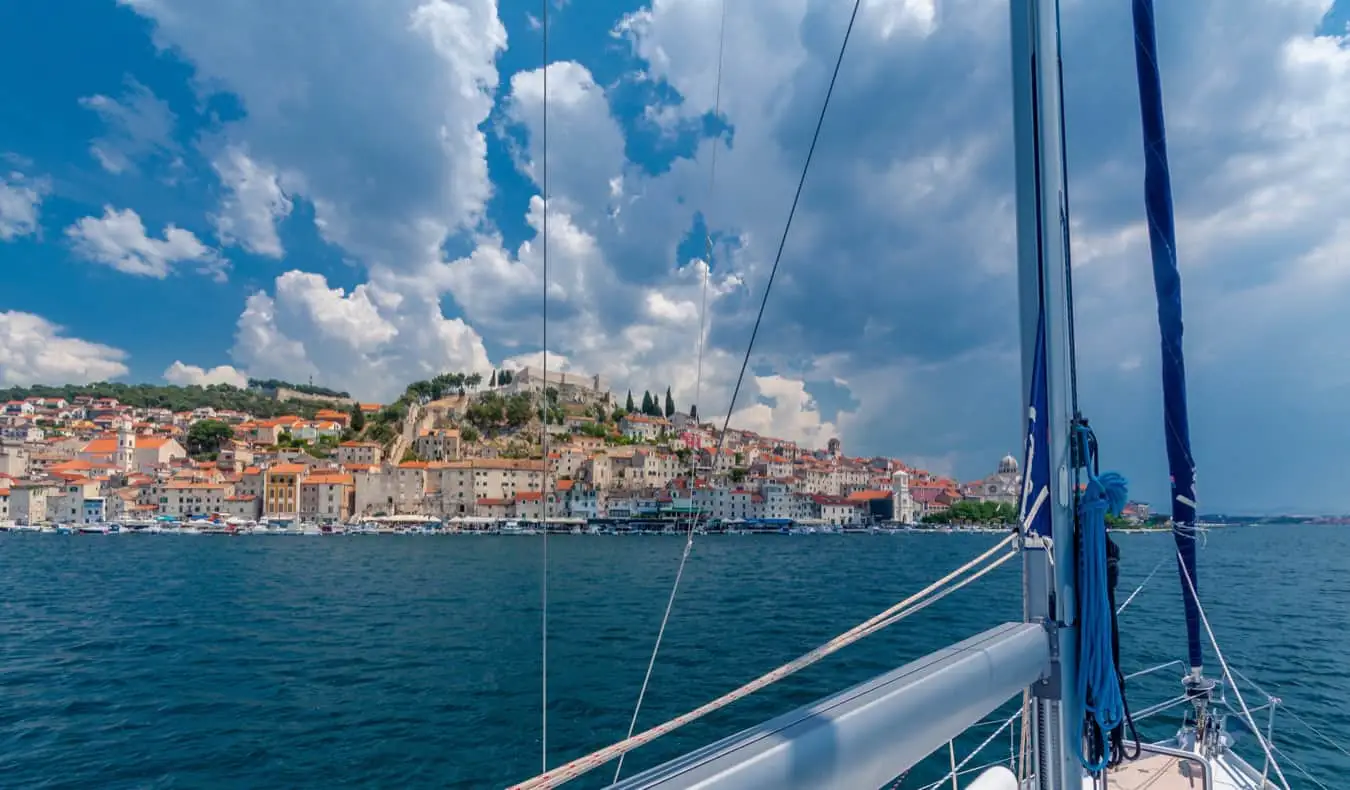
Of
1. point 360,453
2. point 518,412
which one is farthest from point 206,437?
point 518,412

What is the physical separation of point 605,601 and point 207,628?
33.1 ft

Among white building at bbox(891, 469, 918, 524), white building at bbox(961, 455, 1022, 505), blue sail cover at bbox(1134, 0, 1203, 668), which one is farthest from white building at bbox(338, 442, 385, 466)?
blue sail cover at bbox(1134, 0, 1203, 668)

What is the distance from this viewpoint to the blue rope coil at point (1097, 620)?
1590 millimetres

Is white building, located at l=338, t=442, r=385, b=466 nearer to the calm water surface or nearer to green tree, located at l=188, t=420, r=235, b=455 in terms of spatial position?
green tree, located at l=188, t=420, r=235, b=455

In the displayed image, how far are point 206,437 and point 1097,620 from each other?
312 feet

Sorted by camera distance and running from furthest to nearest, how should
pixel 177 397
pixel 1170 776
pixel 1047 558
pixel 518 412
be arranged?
pixel 177 397 → pixel 518 412 → pixel 1170 776 → pixel 1047 558

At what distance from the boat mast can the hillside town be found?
50314 millimetres

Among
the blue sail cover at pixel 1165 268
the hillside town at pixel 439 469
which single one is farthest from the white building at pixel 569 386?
the blue sail cover at pixel 1165 268

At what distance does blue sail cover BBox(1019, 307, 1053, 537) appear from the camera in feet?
5.38

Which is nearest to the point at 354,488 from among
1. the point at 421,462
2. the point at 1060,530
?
the point at 421,462

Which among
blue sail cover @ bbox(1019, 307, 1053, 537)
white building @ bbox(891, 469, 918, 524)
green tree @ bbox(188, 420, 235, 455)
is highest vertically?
green tree @ bbox(188, 420, 235, 455)

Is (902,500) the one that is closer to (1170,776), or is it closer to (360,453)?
(360,453)

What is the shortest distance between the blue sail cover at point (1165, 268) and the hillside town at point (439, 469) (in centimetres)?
4784

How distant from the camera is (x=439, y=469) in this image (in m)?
66.6
